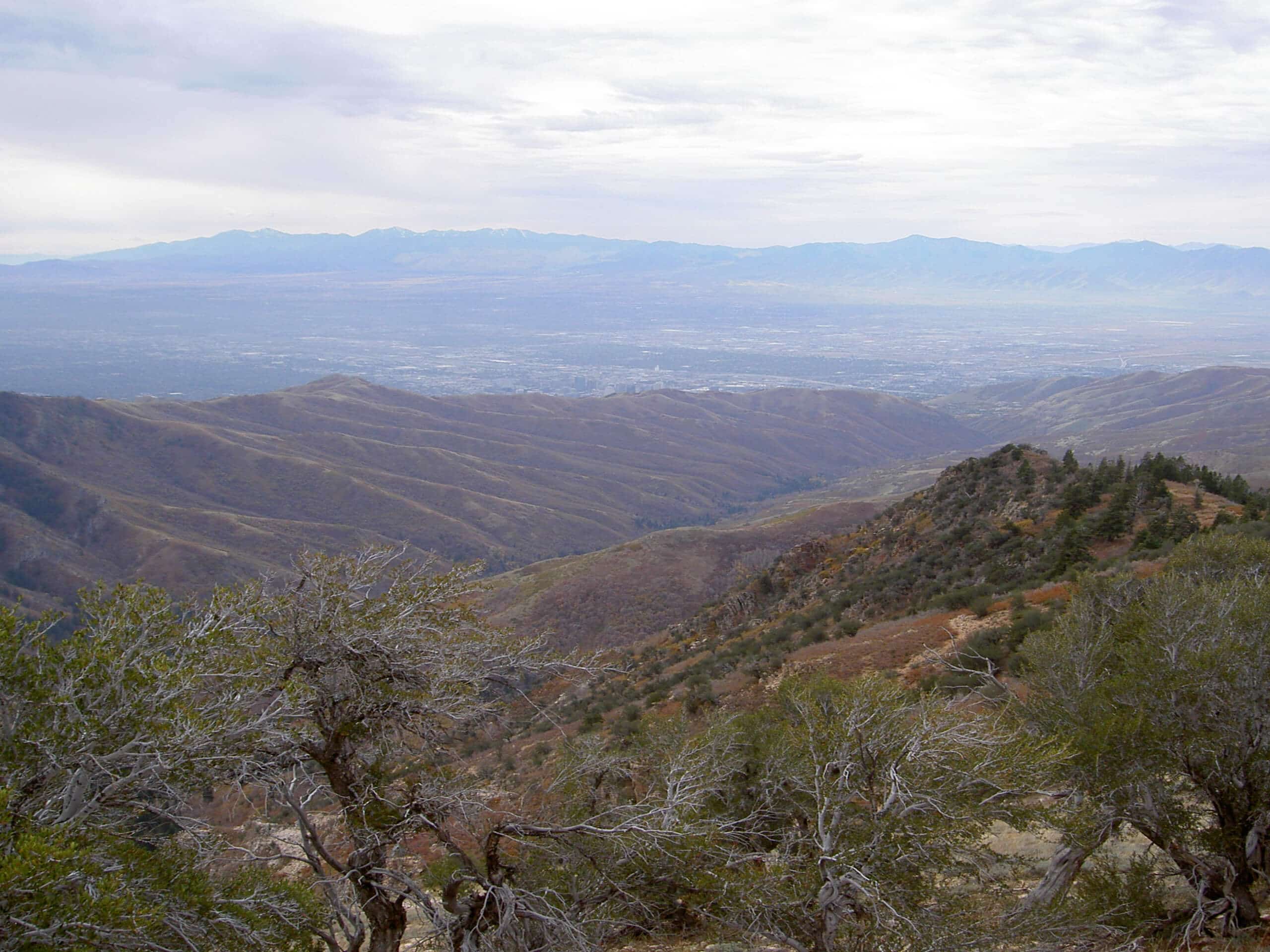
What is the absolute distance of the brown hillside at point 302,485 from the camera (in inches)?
3804

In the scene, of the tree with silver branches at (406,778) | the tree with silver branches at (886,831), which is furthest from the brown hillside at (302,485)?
the tree with silver branches at (886,831)

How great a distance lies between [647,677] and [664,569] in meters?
34.8

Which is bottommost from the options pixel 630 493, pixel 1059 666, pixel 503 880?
pixel 630 493

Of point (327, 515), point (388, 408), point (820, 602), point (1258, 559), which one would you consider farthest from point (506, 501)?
point (1258, 559)

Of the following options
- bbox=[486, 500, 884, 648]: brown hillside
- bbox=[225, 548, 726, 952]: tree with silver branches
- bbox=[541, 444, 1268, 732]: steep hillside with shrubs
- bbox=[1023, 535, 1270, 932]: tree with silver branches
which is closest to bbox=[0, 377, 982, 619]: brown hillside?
bbox=[486, 500, 884, 648]: brown hillside

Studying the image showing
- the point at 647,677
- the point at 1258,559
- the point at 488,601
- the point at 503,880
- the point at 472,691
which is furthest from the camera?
the point at 488,601

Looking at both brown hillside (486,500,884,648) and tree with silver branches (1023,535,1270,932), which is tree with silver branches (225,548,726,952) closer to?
tree with silver branches (1023,535,1270,932)

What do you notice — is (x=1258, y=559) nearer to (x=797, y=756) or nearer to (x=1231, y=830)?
(x=1231, y=830)

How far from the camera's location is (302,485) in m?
132

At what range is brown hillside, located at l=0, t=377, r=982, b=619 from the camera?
96.6 m

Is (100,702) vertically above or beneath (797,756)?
above

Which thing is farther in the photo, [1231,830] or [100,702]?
[1231,830]

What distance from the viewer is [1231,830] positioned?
8711 millimetres

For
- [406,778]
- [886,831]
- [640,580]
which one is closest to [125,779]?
[406,778]
